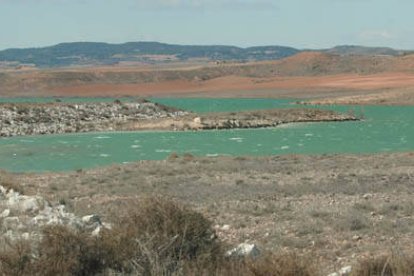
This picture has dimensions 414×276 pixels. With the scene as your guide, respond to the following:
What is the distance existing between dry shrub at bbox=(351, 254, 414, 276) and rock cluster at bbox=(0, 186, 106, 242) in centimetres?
291

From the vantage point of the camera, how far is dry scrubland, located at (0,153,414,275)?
7.17 meters

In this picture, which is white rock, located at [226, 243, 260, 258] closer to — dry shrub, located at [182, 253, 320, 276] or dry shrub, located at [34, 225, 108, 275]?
dry shrub, located at [182, 253, 320, 276]

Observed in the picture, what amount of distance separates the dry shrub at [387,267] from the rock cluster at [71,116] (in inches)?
1575

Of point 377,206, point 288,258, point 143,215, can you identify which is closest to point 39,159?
point 377,206

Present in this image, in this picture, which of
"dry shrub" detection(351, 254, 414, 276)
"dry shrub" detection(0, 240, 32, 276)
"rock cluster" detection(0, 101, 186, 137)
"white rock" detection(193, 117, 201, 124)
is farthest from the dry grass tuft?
"white rock" detection(193, 117, 201, 124)

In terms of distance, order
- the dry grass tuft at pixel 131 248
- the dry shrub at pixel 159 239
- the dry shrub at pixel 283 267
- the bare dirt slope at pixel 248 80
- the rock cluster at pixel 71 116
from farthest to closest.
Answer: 1. the bare dirt slope at pixel 248 80
2. the rock cluster at pixel 71 116
3. the dry shrub at pixel 159 239
4. the dry grass tuft at pixel 131 248
5. the dry shrub at pixel 283 267

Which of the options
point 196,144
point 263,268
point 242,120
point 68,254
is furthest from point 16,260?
point 242,120

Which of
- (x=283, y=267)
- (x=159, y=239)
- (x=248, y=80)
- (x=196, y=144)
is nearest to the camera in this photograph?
(x=283, y=267)

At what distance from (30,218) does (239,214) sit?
3630 mm

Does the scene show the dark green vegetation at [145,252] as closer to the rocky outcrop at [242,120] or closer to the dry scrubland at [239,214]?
the dry scrubland at [239,214]

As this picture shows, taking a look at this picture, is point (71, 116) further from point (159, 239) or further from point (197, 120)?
point (159, 239)

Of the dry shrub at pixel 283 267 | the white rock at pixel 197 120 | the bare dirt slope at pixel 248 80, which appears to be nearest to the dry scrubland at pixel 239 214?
the dry shrub at pixel 283 267

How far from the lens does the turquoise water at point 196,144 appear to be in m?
31.3

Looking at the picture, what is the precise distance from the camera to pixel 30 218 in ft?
38.4
